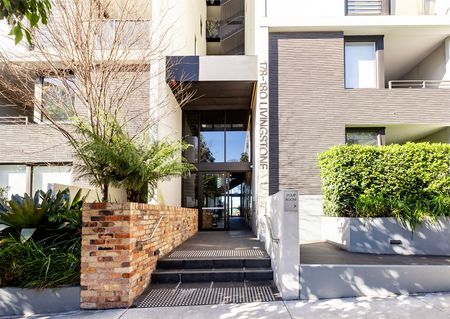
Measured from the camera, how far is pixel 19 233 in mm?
5281

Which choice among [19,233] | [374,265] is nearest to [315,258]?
[374,265]

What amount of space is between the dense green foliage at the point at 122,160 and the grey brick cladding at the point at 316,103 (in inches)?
177

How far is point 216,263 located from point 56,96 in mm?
4818

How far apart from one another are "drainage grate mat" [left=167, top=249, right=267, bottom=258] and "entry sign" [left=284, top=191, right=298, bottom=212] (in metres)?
1.89

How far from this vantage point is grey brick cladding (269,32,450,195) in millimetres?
9703

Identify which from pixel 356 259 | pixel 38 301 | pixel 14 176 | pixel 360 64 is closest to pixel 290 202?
pixel 356 259

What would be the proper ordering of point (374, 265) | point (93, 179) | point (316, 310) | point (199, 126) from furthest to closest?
point (199, 126), point (93, 179), point (374, 265), point (316, 310)

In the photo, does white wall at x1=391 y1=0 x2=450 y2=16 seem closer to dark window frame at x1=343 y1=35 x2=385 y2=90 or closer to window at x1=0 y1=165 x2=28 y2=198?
dark window frame at x1=343 y1=35 x2=385 y2=90

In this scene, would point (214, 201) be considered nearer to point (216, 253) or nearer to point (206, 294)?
point (216, 253)

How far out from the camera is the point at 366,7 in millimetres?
10398

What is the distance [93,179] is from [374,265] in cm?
477

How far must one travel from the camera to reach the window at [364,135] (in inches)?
404

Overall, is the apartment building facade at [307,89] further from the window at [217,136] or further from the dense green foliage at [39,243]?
the dense green foliage at [39,243]

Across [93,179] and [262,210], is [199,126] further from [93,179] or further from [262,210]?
[93,179]
